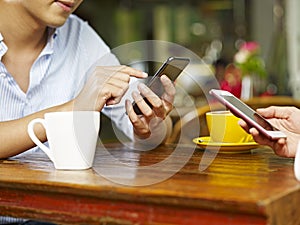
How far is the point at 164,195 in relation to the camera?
33.8 inches

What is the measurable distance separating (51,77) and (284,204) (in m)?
0.96

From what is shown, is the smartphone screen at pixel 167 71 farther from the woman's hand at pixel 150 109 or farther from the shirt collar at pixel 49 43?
the shirt collar at pixel 49 43

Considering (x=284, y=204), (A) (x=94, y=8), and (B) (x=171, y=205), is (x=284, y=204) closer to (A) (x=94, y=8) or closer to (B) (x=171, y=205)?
(B) (x=171, y=205)

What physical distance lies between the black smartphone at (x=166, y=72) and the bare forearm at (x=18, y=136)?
202mm

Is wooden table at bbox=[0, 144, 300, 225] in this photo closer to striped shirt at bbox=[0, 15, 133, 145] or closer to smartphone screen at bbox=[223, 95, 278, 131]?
smartphone screen at bbox=[223, 95, 278, 131]

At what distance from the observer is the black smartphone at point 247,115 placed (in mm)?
1085

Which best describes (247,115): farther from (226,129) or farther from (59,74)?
(59,74)

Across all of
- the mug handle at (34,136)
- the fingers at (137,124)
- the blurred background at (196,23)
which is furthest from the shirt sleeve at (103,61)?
the blurred background at (196,23)

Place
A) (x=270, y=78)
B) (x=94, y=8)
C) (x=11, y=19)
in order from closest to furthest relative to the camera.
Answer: (x=11, y=19), (x=270, y=78), (x=94, y=8)

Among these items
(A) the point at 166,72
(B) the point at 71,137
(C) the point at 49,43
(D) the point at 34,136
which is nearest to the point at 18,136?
(D) the point at 34,136

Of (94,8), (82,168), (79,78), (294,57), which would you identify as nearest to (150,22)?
(94,8)

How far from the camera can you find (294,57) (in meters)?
4.82

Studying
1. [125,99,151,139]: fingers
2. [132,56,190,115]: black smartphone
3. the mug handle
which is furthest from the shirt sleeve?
the mug handle

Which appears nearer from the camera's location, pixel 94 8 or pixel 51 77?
pixel 51 77
